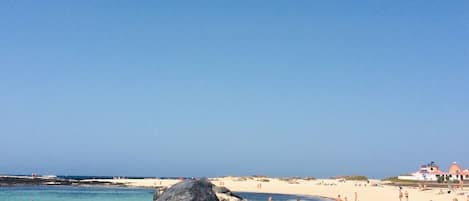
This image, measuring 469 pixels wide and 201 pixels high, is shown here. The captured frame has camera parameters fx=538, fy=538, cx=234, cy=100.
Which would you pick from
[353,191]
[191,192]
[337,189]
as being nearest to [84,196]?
[353,191]

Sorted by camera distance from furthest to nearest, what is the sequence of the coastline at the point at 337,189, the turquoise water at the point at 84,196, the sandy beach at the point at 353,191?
the coastline at the point at 337,189 < the sandy beach at the point at 353,191 < the turquoise water at the point at 84,196

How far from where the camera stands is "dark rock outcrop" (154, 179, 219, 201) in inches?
454

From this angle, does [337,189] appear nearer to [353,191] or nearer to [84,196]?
[353,191]

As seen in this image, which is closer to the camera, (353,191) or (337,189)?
(353,191)

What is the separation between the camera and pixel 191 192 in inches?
460

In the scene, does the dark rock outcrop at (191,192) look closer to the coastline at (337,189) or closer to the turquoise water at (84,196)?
the turquoise water at (84,196)

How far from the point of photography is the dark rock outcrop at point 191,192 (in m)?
11.5

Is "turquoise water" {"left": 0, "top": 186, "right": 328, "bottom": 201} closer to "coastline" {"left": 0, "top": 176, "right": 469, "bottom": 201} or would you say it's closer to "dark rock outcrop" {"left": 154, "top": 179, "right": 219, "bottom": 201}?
"coastline" {"left": 0, "top": 176, "right": 469, "bottom": 201}

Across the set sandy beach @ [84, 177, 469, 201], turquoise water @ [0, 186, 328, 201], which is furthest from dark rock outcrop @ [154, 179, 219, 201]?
sandy beach @ [84, 177, 469, 201]

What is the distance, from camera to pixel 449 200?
152 ft

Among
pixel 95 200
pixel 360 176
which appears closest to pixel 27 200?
pixel 95 200

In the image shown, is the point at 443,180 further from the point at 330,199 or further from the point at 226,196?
the point at 226,196

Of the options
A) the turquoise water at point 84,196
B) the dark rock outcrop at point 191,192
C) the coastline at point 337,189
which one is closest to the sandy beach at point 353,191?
the coastline at point 337,189

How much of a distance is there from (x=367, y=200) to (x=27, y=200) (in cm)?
3051
